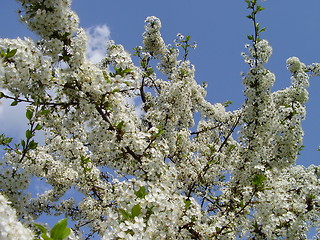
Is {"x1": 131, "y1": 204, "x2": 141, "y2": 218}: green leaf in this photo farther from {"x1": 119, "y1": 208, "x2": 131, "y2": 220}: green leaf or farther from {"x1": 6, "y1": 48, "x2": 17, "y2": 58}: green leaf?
{"x1": 6, "y1": 48, "x2": 17, "y2": 58}: green leaf

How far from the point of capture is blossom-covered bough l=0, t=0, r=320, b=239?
14.0ft

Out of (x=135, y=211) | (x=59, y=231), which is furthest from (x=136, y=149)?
(x=59, y=231)

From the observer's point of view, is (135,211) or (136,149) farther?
(136,149)

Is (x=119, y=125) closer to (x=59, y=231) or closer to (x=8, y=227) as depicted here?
(x=59, y=231)

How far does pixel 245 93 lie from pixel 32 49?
4813mm

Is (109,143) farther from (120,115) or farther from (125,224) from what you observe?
(125,224)

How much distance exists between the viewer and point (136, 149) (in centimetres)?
539

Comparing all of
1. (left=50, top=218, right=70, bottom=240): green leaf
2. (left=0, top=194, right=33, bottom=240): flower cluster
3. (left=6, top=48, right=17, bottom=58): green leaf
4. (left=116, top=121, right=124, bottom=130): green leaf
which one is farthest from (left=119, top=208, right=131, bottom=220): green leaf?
(left=6, top=48, right=17, bottom=58): green leaf

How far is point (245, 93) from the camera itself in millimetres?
7645

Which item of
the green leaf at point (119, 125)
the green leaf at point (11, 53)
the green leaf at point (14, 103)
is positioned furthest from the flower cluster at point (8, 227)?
the green leaf at point (119, 125)

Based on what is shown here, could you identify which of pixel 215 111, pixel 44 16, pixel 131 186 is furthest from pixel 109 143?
pixel 215 111

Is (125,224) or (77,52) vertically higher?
(77,52)

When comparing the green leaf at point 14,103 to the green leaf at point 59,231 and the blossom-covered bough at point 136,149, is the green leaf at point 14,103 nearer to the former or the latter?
the blossom-covered bough at point 136,149

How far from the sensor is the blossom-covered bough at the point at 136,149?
14.0 ft
